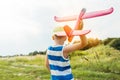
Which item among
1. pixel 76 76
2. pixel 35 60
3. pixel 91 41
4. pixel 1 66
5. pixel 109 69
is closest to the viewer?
pixel 76 76

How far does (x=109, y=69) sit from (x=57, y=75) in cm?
1020

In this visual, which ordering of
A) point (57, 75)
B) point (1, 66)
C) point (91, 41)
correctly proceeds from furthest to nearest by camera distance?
1. point (91, 41)
2. point (1, 66)
3. point (57, 75)

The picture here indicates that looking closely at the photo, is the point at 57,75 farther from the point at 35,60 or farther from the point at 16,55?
the point at 16,55

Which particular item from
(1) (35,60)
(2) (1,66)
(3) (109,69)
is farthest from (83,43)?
(1) (35,60)

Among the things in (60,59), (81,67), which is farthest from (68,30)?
(81,67)

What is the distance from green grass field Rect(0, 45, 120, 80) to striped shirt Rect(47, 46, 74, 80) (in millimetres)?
8108

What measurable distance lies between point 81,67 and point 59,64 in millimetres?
11244

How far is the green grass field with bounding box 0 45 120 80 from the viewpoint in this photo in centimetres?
1573

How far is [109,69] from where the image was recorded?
1709 centimetres

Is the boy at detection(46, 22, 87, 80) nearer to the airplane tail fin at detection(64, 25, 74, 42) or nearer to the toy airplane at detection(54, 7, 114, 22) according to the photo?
the toy airplane at detection(54, 7, 114, 22)

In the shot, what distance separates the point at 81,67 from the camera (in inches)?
717

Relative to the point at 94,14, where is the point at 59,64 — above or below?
below

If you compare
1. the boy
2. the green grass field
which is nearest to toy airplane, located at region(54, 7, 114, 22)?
the boy

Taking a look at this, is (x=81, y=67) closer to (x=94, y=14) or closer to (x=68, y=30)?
(x=68, y=30)
